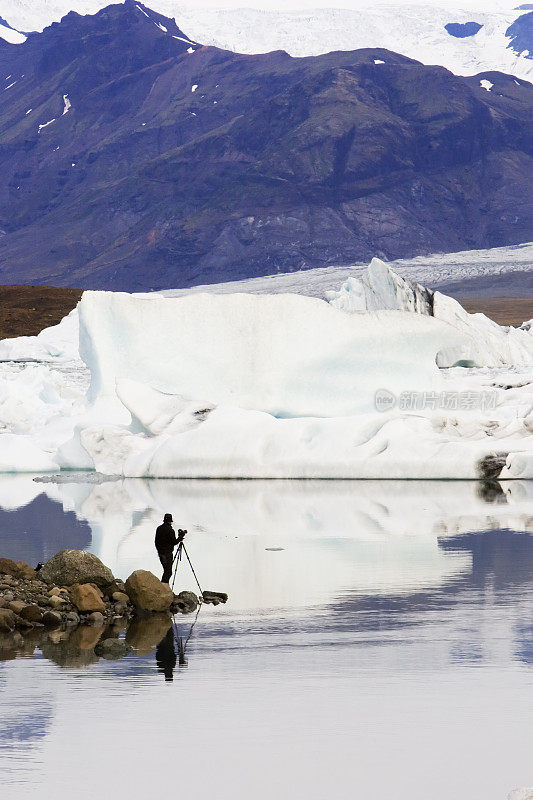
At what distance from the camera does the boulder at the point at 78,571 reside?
834 cm

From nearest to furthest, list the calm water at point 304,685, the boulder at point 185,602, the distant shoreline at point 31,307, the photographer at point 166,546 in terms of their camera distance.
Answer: the calm water at point 304,685, the boulder at point 185,602, the photographer at point 166,546, the distant shoreline at point 31,307

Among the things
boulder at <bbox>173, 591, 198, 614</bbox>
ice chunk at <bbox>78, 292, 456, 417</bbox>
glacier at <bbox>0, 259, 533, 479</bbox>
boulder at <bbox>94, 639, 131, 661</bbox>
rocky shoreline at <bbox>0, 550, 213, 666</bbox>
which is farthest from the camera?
ice chunk at <bbox>78, 292, 456, 417</bbox>

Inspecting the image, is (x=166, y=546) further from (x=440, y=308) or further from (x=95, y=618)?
(x=440, y=308)

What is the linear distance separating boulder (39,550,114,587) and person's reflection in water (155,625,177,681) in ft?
3.22

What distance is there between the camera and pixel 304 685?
6.16 m

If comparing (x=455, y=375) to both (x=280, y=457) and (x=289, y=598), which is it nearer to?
(x=280, y=457)

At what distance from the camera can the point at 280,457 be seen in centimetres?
1755

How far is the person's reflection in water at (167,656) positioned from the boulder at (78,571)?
98 cm

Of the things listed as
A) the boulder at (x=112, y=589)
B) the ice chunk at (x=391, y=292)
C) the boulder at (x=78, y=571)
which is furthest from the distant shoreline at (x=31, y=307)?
the boulder at (x=112, y=589)

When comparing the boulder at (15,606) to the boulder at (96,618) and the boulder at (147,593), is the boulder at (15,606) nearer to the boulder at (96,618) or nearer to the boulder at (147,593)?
the boulder at (96,618)

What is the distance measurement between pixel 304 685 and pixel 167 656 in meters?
1.02

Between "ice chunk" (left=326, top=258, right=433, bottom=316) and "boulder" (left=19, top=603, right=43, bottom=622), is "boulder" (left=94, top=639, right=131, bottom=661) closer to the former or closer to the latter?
"boulder" (left=19, top=603, right=43, bottom=622)

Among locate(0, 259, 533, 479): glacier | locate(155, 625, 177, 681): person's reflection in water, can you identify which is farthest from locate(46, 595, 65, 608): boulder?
locate(0, 259, 533, 479): glacier

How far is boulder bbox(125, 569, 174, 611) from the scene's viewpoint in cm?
814
